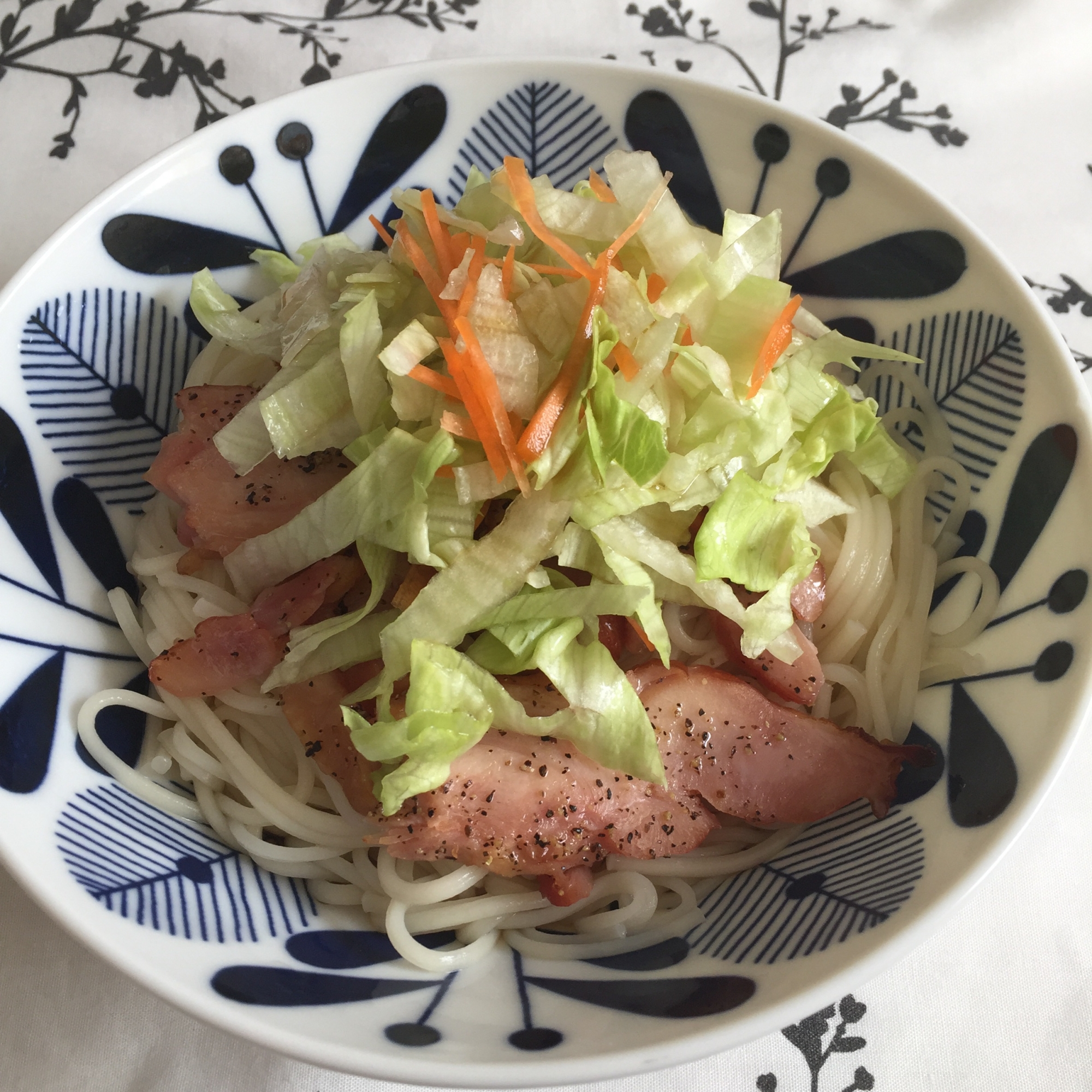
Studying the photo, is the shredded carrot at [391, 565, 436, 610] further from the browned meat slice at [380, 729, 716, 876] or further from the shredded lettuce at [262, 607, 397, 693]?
the browned meat slice at [380, 729, 716, 876]

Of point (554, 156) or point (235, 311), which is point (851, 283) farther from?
point (235, 311)

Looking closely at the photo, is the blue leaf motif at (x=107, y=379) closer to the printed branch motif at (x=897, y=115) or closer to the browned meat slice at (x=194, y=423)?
the browned meat slice at (x=194, y=423)

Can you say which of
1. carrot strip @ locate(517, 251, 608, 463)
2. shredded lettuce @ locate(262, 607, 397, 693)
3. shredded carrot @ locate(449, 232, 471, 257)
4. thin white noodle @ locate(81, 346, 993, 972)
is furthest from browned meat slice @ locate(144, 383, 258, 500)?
carrot strip @ locate(517, 251, 608, 463)

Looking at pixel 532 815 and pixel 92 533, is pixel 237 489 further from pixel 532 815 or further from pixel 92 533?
pixel 532 815

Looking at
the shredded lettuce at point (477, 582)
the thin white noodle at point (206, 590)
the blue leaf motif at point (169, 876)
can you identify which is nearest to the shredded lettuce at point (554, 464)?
the shredded lettuce at point (477, 582)

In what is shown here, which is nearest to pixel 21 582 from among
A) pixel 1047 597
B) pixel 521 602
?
pixel 521 602
